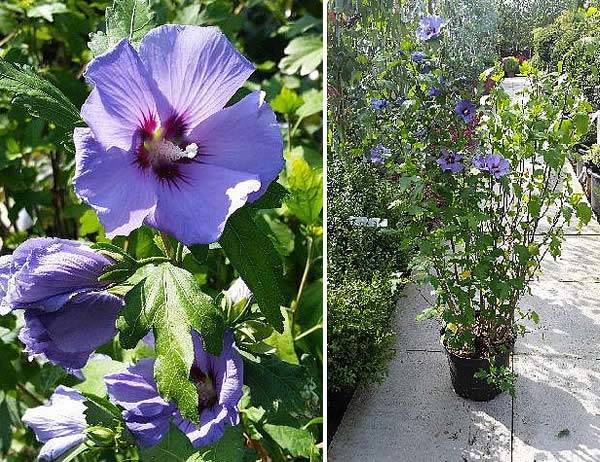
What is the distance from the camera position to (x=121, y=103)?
0.50m

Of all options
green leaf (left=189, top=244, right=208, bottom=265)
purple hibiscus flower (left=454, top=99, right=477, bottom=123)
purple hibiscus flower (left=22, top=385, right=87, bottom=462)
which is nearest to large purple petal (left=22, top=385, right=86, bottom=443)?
purple hibiscus flower (left=22, top=385, right=87, bottom=462)

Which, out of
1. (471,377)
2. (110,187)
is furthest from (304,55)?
(110,187)

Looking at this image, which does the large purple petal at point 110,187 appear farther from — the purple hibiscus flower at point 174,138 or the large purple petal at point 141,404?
the large purple petal at point 141,404

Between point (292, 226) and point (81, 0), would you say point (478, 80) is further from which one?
point (81, 0)

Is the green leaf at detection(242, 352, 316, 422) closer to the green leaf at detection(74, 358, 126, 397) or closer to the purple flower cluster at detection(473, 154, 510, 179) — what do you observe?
the green leaf at detection(74, 358, 126, 397)

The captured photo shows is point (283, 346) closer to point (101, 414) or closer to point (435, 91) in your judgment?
point (101, 414)

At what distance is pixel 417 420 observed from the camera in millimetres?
1172

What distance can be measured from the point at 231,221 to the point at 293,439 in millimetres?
290

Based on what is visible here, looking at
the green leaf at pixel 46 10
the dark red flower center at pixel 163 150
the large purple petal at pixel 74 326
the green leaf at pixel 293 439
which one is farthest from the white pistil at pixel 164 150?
the green leaf at pixel 46 10

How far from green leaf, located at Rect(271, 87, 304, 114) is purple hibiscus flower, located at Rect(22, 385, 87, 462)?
1.68ft

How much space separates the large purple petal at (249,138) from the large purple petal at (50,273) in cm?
12

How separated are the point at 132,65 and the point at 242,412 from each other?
0.39 m

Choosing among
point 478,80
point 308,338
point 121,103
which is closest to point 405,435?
point 308,338

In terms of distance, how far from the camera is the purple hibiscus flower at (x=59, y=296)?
1.77ft
